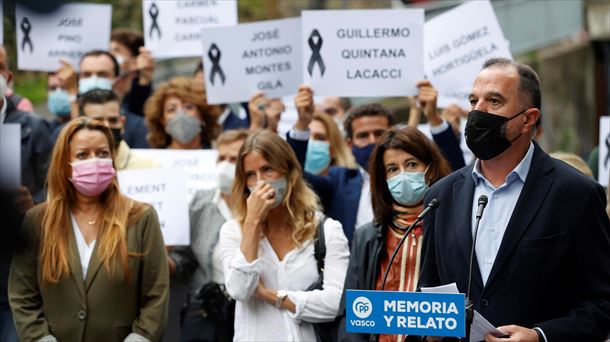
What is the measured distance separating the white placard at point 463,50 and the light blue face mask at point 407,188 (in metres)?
2.65

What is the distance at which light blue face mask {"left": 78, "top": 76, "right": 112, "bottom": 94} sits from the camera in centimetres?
831

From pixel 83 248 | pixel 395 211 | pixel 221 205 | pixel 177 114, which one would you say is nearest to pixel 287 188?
pixel 395 211

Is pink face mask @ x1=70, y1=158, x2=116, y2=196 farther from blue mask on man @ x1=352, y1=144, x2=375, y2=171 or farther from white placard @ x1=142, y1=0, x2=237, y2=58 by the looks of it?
white placard @ x1=142, y1=0, x2=237, y2=58

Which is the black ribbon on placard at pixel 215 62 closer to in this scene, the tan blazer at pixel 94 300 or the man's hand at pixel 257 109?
the man's hand at pixel 257 109

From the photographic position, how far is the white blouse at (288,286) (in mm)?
5305

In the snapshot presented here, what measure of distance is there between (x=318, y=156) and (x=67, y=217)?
9.32ft

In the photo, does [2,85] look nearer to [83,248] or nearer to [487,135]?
[83,248]

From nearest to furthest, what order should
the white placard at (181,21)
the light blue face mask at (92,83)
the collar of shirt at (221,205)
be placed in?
1. the collar of shirt at (221,205)
2. the light blue face mask at (92,83)
3. the white placard at (181,21)

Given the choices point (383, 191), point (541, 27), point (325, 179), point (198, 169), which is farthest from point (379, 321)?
point (541, 27)

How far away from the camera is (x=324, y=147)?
8.06m

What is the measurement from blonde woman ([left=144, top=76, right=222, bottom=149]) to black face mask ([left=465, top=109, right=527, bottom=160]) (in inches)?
182

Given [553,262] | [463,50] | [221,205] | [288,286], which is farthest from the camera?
[463,50]

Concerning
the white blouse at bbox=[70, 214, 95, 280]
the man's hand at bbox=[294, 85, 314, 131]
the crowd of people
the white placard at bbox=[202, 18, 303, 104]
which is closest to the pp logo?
the crowd of people

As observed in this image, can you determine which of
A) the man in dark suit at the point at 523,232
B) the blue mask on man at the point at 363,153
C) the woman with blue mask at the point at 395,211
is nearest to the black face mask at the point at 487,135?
the man in dark suit at the point at 523,232
